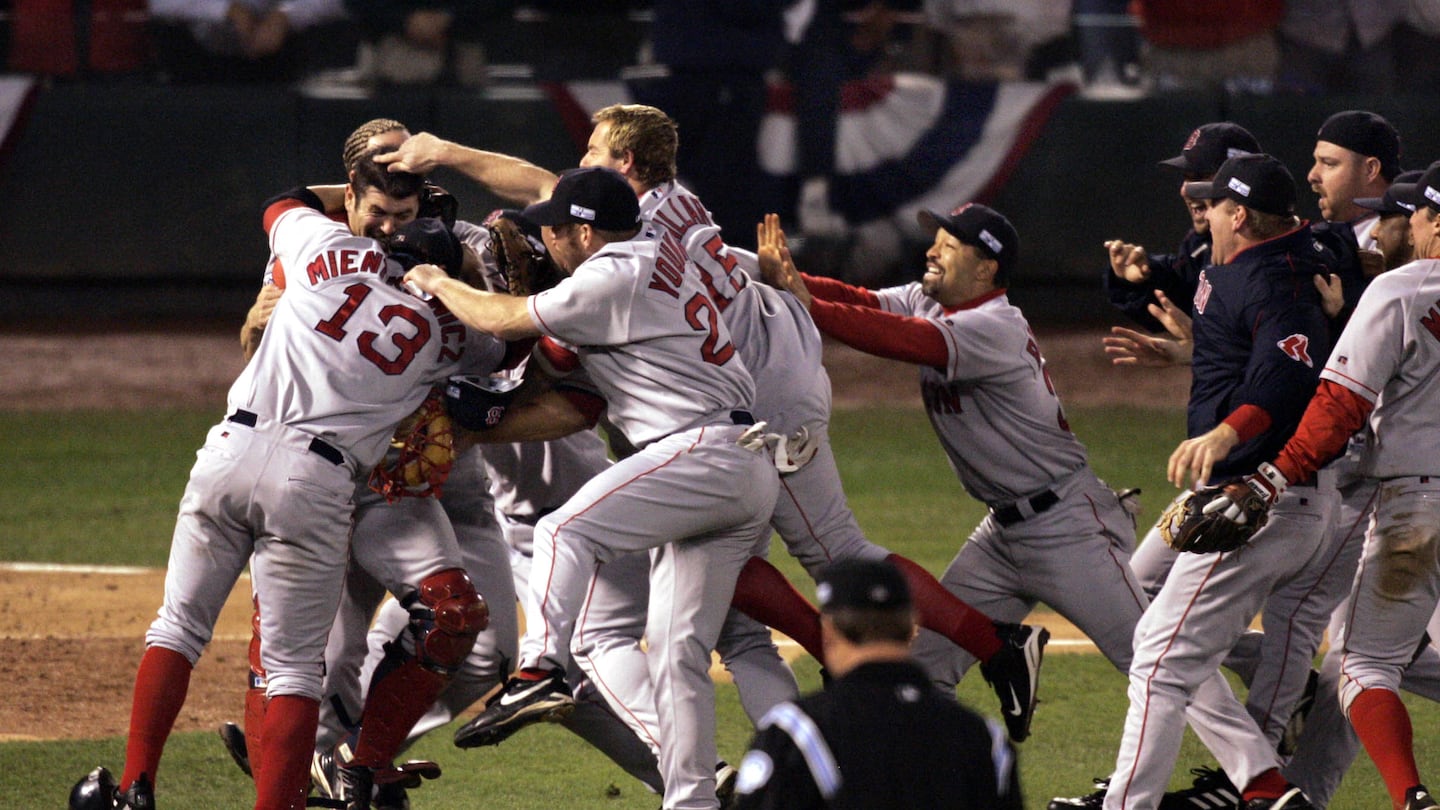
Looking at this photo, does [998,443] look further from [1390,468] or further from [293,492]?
[293,492]

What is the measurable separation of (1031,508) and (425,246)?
5.87 feet

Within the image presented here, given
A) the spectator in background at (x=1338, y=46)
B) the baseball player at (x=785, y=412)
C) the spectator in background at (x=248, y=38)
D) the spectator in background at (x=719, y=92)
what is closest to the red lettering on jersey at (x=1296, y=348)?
the baseball player at (x=785, y=412)

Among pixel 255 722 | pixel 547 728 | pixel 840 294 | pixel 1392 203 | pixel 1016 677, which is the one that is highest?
pixel 1392 203

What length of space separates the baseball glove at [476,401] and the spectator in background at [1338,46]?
31.6ft

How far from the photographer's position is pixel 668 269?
4406 millimetres

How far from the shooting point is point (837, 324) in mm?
4852

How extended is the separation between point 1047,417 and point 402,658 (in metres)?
1.87

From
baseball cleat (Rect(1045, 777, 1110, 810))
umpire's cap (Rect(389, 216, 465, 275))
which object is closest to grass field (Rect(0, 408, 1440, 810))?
baseball cleat (Rect(1045, 777, 1110, 810))

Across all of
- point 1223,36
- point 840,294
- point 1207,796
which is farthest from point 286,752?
point 1223,36

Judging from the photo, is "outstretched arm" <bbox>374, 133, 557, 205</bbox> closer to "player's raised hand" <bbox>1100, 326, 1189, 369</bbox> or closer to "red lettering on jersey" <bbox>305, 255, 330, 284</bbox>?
"red lettering on jersey" <bbox>305, 255, 330, 284</bbox>

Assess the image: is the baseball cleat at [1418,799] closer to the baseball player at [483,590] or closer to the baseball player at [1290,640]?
the baseball player at [1290,640]

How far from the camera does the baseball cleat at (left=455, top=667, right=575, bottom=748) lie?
4207mm

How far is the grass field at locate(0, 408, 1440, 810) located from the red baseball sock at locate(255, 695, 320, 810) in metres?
0.62

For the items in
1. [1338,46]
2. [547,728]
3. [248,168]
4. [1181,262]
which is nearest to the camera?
[1181,262]
